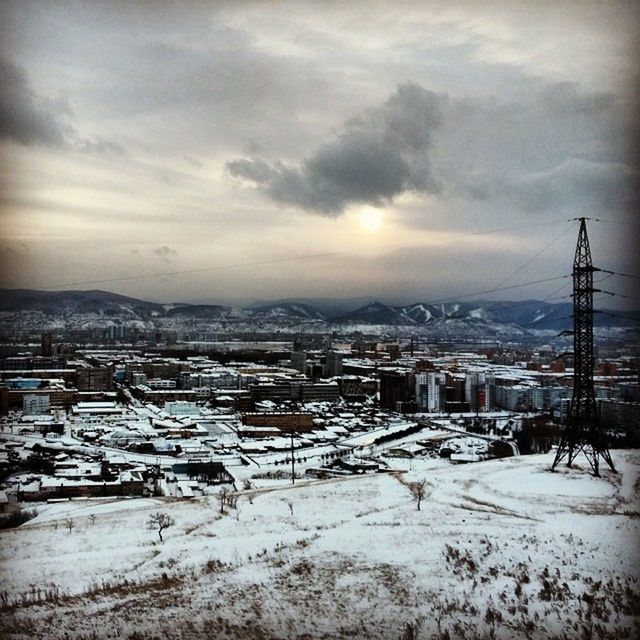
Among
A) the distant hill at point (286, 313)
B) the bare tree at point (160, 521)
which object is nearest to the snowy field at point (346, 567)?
the bare tree at point (160, 521)

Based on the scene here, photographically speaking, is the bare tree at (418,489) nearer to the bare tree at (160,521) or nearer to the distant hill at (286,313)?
the bare tree at (160,521)

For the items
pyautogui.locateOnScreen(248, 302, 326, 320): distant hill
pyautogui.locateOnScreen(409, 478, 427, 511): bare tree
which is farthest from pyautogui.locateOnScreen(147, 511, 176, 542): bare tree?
pyautogui.locateOnScreen(248, 302, 326, 320): distant hill

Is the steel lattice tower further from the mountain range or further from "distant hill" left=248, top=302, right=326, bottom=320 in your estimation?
"distant hill" left=248, top=302, right=326, bottom=320

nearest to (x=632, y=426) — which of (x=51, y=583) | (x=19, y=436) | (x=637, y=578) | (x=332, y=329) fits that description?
(x=637, y=578)

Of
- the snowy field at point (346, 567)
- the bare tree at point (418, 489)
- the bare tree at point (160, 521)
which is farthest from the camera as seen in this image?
the bare tree at point (418, 489)

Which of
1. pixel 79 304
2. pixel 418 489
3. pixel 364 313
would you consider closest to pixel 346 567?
pixel 418 489

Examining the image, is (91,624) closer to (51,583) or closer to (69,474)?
(51,583)

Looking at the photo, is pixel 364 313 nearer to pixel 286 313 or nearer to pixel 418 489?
pixel 286 313
